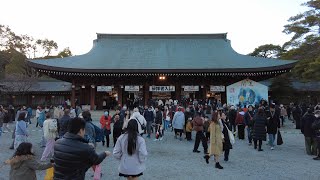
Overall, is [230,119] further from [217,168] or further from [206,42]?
[206,42]

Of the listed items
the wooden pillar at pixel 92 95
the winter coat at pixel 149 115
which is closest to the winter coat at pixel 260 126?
the winter coat at pixel 149 115

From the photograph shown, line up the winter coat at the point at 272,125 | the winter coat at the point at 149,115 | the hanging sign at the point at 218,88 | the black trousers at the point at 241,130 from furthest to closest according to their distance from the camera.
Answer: the hanging sign at the point at 218,88, the winter coat at the point at 149,115, the black trousers at the point at 241,130, the winter coat at the point at 272,125

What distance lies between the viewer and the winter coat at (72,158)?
3.24 metres

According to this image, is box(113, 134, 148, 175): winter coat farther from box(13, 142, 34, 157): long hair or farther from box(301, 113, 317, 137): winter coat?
box(301, 113, 317, 137): winter coat

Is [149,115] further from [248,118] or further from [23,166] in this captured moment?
[23,166]

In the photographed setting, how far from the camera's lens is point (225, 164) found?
834cm

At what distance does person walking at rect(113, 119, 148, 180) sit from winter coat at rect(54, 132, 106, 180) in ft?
4.15

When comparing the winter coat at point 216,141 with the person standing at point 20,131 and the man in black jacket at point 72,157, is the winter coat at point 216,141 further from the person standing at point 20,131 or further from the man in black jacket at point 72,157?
the person standing at point 20,131

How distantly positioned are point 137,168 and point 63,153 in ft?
5.16

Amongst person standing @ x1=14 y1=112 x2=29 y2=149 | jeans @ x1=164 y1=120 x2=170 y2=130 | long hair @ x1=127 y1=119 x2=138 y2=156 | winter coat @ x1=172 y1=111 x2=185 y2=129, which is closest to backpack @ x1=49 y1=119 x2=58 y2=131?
person standing @ x1=14 y1=112 x2=29 y2=149

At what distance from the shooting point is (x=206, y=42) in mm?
32562

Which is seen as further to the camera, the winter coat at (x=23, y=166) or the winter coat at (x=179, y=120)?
the winter coat at (x=179, y=120)

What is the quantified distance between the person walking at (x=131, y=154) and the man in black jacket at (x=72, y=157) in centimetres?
124

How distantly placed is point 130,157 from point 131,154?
51 mm
